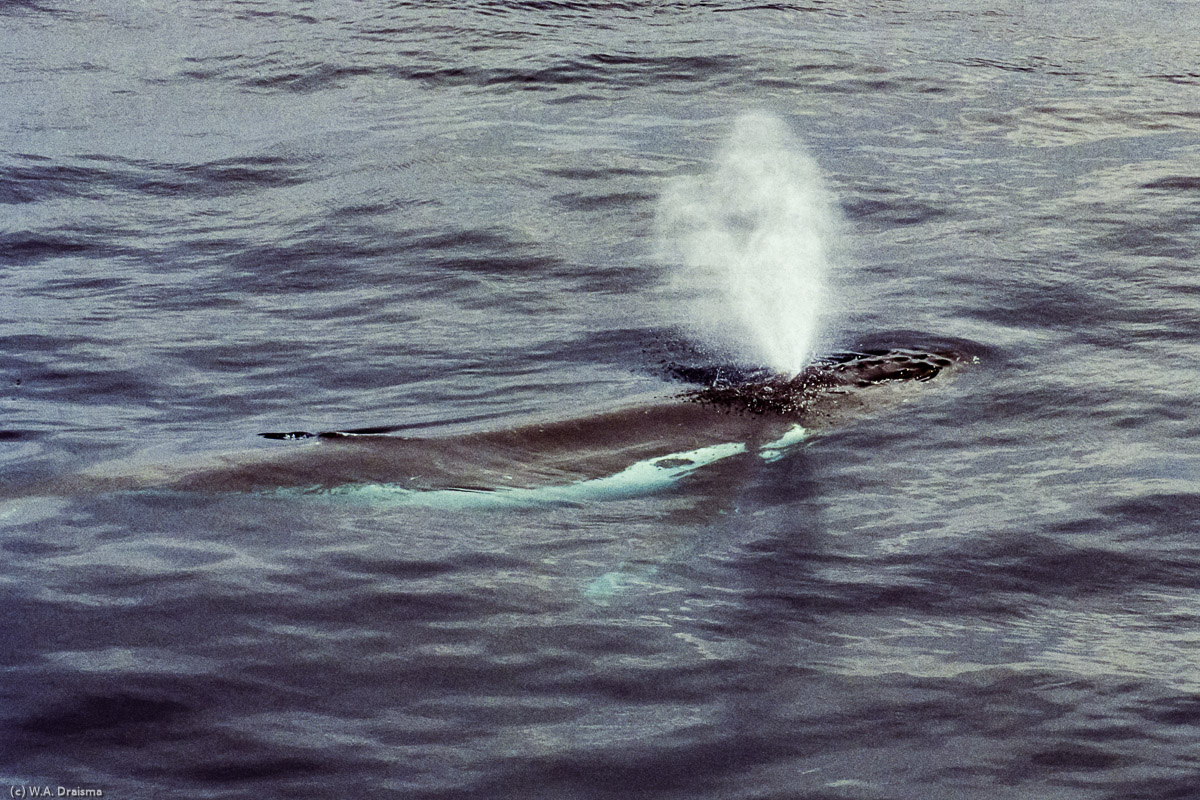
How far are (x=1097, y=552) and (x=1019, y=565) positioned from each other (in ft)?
1.28

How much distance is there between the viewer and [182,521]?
6160 mm

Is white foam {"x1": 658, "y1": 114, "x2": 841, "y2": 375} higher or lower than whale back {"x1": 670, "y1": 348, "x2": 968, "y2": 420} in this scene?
higher

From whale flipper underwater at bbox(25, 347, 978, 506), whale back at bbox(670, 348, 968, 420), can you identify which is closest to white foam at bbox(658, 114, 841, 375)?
whale back at bbox(670, 348, 968, 420)

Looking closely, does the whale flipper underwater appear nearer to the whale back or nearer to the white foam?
the whale back

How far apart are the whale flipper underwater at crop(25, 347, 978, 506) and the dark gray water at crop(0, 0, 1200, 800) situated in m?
0.16

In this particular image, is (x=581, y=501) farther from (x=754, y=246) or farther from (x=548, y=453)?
(x=754, y=246)

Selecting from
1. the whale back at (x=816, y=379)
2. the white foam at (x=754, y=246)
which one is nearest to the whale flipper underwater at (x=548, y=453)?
the whale back at (x=816, y=379)

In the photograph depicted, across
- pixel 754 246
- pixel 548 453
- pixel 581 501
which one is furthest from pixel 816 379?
pixel 754 246

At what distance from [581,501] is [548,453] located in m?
0.44

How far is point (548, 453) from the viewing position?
682cm

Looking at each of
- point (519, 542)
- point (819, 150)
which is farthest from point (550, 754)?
point (819, 150)

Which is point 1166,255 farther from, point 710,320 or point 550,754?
point 550,754

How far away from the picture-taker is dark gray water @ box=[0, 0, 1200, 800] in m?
4.62

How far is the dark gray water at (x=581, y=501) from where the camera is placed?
4.62m
